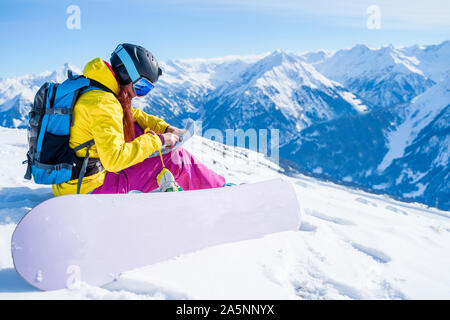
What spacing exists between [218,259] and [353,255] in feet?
5.21

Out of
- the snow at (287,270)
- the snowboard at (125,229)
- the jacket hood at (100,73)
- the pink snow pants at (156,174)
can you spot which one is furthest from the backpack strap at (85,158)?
the snow at (287,270)

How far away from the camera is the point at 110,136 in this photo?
3158 millimetres

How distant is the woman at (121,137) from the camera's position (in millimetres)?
3203

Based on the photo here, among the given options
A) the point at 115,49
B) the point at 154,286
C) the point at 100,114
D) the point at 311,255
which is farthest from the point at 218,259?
the point at 115,49

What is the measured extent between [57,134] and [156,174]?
1256mm

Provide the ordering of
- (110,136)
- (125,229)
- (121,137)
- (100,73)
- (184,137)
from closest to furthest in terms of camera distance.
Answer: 1. (125,229)
2. (110,136)
3. (121,137)
4. (100,73)
5. (184,137)

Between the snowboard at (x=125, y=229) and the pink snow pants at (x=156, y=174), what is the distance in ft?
2.39

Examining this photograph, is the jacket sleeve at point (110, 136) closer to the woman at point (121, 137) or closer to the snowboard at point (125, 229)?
the woman at point (121, 137)

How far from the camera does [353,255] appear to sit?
372cm

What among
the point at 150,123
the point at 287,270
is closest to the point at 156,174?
the point at 150,123

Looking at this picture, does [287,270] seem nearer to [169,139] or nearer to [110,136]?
[169,139]

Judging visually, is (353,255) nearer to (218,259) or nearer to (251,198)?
(251,198)

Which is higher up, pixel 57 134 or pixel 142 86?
pixel 142 86
